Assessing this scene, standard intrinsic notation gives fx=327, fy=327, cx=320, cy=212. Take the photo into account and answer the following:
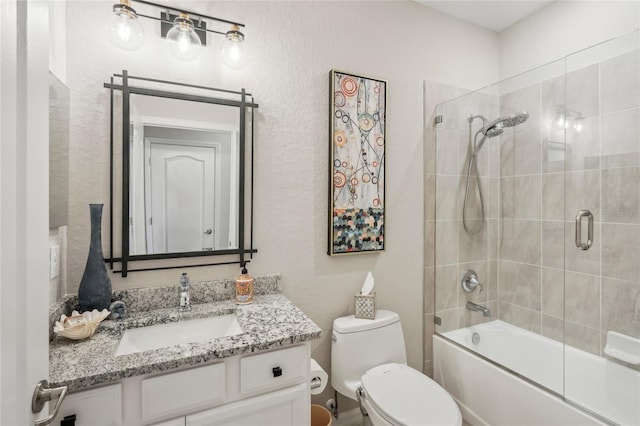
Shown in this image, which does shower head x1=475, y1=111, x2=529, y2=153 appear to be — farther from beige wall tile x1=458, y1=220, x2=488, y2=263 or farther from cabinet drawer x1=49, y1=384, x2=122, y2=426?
cabinet drawer x1=49, y1=384, x2=122, y2=426

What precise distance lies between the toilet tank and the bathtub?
444 mm

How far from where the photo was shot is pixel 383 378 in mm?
1689

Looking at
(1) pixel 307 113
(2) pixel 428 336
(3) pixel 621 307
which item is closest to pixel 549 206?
(3) pixel 621 307

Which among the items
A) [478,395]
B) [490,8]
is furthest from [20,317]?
[490,8]

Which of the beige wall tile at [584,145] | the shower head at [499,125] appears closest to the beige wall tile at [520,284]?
the beige wall tile at [584,145]

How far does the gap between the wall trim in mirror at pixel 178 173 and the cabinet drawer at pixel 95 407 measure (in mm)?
572

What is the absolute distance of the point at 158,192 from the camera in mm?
1477

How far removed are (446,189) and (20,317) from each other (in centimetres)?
215

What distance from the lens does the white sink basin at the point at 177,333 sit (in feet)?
4.19

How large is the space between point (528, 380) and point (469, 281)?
67 cm

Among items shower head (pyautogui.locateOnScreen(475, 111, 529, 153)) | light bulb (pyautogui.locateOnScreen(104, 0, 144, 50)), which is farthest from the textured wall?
shower head (pyautogui.locateOnScreen(475, 111, 529, 153))

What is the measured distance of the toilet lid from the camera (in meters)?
1.40

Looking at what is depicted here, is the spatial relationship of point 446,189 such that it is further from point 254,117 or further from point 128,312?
point 128,312

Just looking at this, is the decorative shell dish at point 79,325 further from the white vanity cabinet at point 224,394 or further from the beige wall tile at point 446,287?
the beige wall tile at point 446,287
